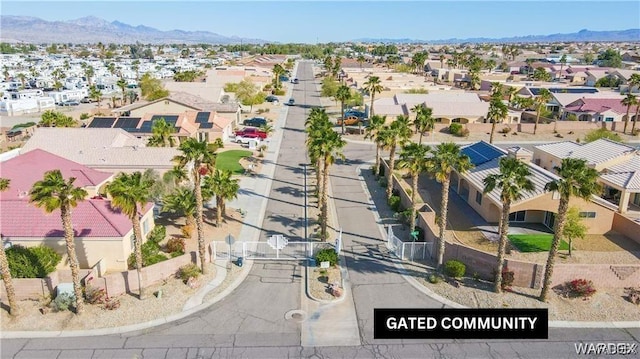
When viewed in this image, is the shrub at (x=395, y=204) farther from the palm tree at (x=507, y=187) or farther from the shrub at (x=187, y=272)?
the shrub at (x=187, y=272)

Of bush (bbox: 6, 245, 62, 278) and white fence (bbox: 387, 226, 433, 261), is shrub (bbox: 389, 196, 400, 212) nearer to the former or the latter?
white fence (bbox: 387, 226, 433, 261)

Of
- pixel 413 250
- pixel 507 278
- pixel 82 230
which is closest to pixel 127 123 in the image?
pixel 82 230

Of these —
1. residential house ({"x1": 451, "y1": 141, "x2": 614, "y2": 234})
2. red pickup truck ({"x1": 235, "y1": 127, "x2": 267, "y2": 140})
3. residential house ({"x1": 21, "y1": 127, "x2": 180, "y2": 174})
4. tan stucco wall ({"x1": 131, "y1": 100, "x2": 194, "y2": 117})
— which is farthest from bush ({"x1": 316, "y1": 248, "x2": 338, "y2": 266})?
tan stucco wall ({"x1": 131, "y1": 100, "x2": 194, "y2": 117})

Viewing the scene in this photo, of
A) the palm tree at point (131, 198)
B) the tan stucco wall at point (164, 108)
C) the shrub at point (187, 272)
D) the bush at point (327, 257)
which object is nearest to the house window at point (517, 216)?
the bush at point (327, 257)

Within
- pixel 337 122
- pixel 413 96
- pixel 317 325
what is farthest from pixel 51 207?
pixel 413 96

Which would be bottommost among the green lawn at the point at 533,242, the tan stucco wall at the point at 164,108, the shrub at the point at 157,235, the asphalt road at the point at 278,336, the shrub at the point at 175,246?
the asphalt road at the point at 278,336

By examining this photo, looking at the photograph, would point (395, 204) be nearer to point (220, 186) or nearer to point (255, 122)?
point (220, 186)
